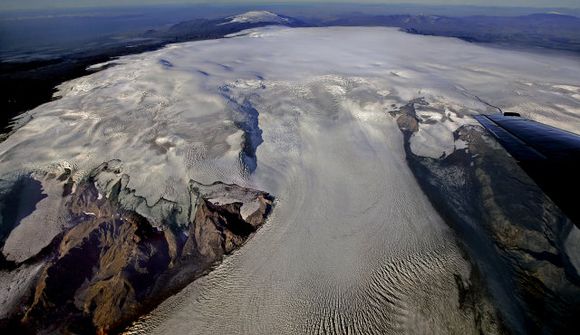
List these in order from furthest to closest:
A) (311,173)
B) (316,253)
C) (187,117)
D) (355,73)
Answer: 1. (355,73)
2. (187,117)
3. (311,173)
4. (316,253)

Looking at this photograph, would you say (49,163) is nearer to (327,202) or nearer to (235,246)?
(235,246)

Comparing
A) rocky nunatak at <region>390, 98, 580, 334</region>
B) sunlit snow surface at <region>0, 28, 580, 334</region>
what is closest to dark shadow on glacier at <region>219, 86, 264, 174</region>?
sunlit snow surface at <region>0, 28, 580, 334</region>

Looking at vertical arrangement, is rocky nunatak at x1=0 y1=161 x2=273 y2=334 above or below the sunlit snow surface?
below

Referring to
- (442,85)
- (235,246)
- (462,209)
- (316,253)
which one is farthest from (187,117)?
(442,85)

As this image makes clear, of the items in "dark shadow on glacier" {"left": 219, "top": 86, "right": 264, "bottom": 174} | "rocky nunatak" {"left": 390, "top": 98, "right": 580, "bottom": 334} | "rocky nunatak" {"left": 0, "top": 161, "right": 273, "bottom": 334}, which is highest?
"dark shadow on glacier" {"left": 219, "top": 86, "right": 264, "bottom": 174}

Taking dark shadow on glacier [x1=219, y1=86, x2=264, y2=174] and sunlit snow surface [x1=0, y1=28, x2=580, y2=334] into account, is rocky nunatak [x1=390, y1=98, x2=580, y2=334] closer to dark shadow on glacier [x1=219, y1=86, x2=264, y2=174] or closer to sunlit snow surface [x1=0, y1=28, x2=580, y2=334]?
sunlit snow surface [x1=0, y1=28, x2=580, y2=334]
